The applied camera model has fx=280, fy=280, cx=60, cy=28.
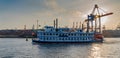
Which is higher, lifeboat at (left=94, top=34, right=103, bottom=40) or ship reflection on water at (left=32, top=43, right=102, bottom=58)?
lifeboat at (left=94, top=34, right=103, bottom=40)

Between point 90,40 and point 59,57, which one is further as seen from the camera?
point 90,40

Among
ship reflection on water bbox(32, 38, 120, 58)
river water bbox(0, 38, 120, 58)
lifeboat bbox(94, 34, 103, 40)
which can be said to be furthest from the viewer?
lifeboat bbox(94, 34, 103, 40)

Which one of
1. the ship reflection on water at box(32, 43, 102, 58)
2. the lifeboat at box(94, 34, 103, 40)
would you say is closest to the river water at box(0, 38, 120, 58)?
the ship reflection on water at box(32, 43, 102, 58)

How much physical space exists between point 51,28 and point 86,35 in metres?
14.0

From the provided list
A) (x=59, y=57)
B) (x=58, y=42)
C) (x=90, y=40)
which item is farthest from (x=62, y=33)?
(x=59, y=57)


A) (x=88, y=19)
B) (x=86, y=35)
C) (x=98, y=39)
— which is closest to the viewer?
(x=86, y=35)

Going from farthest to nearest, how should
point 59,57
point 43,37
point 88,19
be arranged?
point 88,19
point 43,37
point 59,57

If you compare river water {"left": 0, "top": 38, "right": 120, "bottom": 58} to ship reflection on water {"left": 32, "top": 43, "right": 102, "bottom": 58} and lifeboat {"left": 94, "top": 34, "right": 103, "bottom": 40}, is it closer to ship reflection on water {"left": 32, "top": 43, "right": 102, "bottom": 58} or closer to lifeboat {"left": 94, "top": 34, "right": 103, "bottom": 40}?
ship reflection on water {"left": 32, "top": 43, "right": 102, "bottom": 58}

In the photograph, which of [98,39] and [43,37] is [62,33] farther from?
[98,39]

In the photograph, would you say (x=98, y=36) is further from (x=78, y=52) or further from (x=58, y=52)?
(x=58, y=52)

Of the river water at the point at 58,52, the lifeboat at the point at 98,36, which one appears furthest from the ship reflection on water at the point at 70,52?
the lifeboat at the point at 98,36

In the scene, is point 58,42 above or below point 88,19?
below

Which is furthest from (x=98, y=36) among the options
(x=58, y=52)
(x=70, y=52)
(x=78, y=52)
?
(x=58, y=52)

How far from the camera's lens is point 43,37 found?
96.9 metres
